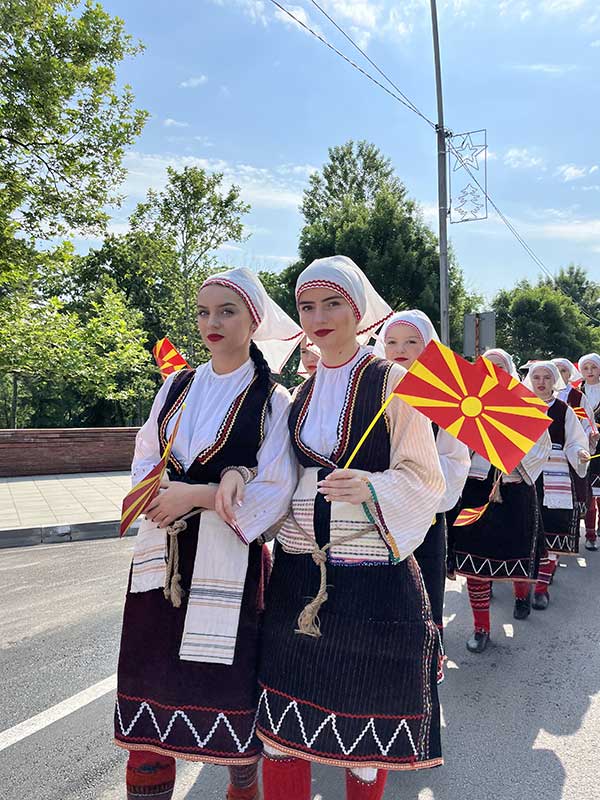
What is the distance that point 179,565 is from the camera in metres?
1.95

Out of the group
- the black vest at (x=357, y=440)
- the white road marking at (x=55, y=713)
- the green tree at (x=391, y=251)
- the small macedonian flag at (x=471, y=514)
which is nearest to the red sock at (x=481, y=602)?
the small macedonian flag at (x=471, y=514)

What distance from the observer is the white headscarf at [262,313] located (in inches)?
83.5

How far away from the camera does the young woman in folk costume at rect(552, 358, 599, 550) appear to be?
5.59m

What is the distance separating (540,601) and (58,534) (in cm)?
572

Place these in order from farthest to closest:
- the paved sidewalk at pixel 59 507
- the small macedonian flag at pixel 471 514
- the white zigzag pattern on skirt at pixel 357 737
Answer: the paved sidewalk at pixel 59 507 < the small macedonian flag at pixel 471 514 < the white zigzag pattern on skirt at pixel 357 737

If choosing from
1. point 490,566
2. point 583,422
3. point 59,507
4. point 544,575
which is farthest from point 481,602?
point 59,507

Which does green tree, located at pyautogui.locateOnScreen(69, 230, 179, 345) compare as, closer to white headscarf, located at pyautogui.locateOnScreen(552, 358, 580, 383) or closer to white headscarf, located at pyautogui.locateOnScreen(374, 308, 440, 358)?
white headscarf, located at pyautogui.locateOnScreen(552, 358, 580, 383)

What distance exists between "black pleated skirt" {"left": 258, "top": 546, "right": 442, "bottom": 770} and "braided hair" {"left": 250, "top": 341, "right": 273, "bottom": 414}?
24.5 inches

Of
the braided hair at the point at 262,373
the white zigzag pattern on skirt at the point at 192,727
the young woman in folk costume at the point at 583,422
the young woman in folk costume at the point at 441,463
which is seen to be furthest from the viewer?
the young woman in folk costume at the point at 583,422

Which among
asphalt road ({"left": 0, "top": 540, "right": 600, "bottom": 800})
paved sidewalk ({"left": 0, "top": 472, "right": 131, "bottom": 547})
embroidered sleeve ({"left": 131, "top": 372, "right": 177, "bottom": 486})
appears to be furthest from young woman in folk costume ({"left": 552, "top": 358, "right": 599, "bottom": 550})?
paved sidewalk ({"left": 0, "top": 472, "right": 131, "bottom": 547})

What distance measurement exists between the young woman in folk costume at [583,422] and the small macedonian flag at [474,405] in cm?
359

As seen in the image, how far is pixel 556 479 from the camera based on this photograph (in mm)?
4887

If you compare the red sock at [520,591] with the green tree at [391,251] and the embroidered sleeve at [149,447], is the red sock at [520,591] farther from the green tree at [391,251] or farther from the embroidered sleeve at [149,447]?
the green tree at [391,251]

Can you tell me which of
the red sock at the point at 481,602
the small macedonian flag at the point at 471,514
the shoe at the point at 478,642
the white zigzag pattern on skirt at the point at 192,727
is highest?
the small macedonian flag at the point at 471,514
